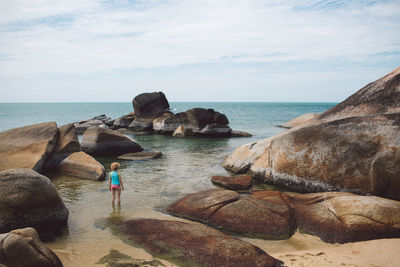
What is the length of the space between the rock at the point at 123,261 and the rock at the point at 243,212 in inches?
75.6

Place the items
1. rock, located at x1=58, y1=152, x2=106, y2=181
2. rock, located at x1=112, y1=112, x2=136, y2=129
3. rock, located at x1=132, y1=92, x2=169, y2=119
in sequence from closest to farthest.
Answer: rock, located at x1=58, y1=152, x2=106, y2=181 → rock, located at x1=132, y1=92, x2=169, y2=119 → rock, located at x1=112, y1=112, x2=136, y2=129

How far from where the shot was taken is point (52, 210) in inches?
247

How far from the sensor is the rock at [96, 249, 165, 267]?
480cm

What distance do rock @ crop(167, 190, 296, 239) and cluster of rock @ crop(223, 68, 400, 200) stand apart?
160 centimetres

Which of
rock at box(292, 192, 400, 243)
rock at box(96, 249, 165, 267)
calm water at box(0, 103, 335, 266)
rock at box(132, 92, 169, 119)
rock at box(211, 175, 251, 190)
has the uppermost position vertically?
rock at box(132, 92, 169, 119)

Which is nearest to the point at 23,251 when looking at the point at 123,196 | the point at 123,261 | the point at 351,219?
the point at 123,261

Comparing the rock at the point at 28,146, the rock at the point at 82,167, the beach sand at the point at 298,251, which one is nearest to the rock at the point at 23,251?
the beach sand at the point at 298,251

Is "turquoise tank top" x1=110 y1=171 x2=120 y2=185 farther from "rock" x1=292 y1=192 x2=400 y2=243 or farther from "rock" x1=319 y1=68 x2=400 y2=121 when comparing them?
"rock" x1=319 y1=68 x2=400 y2=121

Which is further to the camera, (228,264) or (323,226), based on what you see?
(323,226)

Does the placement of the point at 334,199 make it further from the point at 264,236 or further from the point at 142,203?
the point at 142,203

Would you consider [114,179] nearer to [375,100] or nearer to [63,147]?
[63,147]

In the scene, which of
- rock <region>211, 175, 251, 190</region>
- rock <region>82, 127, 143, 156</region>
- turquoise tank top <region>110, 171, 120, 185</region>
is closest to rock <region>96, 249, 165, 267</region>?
turquoise tank top <region>110, 171, 120, 185</region>

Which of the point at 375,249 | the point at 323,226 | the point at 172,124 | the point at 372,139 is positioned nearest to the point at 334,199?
the point at 323,226

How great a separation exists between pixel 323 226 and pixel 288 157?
3356 mm
